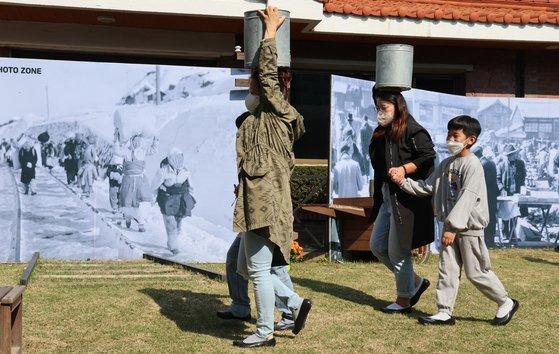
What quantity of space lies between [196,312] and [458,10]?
9047 millimetres

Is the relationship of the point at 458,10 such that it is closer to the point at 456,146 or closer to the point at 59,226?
the point at 59,226

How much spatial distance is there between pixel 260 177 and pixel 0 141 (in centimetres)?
509

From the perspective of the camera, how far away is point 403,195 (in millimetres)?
7402

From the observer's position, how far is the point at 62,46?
45.1 feet

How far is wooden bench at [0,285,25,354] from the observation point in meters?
5.10

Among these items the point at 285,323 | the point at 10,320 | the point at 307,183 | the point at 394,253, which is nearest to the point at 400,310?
the point at 394,253

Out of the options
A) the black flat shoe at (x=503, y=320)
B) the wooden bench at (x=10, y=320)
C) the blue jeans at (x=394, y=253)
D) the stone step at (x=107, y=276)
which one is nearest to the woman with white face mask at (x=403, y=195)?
the blue jeans at (x=394, y=253)

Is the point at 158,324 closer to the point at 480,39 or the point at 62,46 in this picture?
the point at 62,46

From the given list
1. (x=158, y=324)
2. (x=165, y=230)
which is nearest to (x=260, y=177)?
(x=158, y=324)

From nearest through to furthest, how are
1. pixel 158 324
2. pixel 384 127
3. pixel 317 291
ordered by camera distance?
pixel 158 324, pixel 384 127, pixel 317 291

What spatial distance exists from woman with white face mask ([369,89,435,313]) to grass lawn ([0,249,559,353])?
1.14 ft

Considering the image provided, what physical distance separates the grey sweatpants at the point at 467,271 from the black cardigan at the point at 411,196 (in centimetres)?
41

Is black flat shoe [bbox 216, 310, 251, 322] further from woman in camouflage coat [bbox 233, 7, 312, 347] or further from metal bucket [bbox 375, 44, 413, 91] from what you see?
metal bucket [bbox 375, 44, 413, 91]

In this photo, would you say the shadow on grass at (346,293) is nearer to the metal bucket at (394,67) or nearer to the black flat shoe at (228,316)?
the black flat shoe at (228,316)
